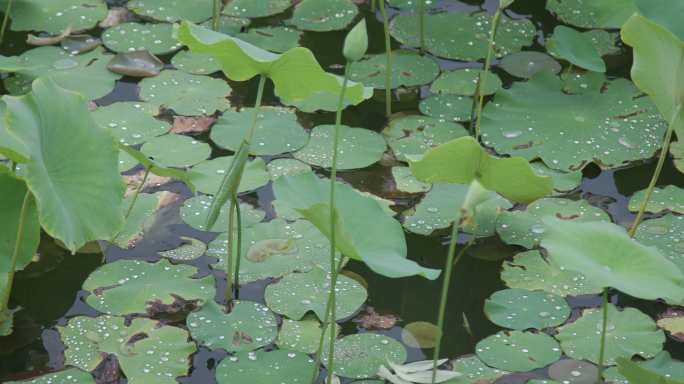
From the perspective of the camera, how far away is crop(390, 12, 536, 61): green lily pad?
2697 mm

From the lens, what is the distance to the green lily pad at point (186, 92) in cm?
248

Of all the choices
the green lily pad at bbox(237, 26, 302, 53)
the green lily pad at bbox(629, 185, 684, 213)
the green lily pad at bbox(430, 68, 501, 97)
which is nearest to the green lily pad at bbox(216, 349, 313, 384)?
the green lily pad at bbox(629, 185, 684, 213)


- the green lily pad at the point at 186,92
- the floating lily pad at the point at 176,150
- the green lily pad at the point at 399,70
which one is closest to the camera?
the floating lily pad at the point at 176,150

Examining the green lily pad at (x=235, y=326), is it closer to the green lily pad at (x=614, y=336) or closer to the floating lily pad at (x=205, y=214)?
the floating lily pad at (x=205, y=214)

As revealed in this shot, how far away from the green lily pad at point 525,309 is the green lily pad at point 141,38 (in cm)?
111

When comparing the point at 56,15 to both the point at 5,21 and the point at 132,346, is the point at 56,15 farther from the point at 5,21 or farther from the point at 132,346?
the point at 132,346

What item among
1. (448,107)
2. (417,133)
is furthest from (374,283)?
(448,107)

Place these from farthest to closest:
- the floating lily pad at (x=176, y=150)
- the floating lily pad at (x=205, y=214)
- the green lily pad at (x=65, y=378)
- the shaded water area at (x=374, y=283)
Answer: the floating lily pad at (x=176, y=150) < the floating lily pad at (x=205, y=214) < the shaded water area at (x=374, y=283) < the green lily pad at (x=65, y=378)

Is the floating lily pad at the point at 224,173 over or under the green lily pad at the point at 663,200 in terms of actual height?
under

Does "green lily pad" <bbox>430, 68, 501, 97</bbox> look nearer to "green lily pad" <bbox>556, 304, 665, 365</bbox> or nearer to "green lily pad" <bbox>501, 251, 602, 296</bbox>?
"green lily pad" <bbox>501, 251, 602, 296</bbox>

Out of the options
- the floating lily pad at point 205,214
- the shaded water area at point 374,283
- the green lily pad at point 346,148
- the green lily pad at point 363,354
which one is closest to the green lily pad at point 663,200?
the shaded water area at point 374,283

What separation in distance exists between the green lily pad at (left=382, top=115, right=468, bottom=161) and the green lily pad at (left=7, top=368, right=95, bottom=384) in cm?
87

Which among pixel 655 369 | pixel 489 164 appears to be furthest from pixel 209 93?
pixel 655 369

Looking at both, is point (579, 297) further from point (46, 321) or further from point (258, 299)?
point (46, 321)
